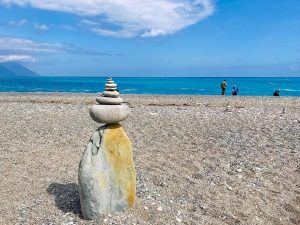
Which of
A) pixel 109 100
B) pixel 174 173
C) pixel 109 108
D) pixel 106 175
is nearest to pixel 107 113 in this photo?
pixel 109 108

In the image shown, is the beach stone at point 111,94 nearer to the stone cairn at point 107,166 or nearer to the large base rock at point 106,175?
the stone cairn at point 107,166

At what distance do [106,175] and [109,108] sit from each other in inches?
50.2

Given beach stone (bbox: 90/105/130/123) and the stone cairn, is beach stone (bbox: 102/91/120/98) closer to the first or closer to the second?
the stone cairn

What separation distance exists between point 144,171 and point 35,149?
4.15 metres

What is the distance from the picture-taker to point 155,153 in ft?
38.0

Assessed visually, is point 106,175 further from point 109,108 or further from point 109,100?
point 109,100

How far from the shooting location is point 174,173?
9648mm

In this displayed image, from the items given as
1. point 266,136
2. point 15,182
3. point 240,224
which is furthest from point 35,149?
point 266,136

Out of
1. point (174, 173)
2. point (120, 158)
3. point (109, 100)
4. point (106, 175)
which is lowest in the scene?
point (174, 173)

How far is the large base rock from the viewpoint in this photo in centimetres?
704

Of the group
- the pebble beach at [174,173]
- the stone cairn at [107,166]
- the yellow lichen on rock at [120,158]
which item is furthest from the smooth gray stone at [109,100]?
the pebble beach at [174,173]

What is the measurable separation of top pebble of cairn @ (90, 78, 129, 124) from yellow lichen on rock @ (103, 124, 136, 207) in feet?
0.91

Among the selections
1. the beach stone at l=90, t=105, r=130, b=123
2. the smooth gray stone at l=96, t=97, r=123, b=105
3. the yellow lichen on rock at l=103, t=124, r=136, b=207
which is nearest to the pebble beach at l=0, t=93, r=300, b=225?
the yellow lichen on rock at l=103, t=124, r=136, b=207

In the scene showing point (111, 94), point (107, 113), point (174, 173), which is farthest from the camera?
point (174, 173)
